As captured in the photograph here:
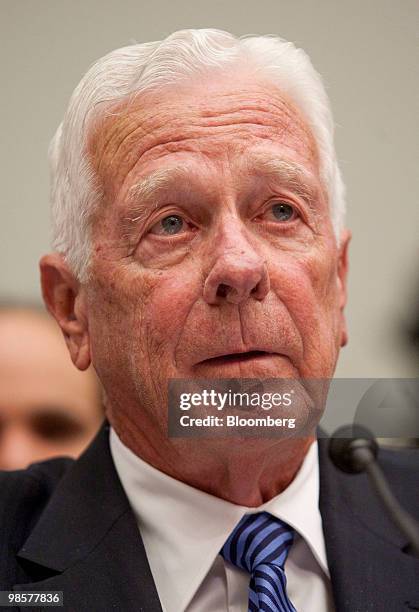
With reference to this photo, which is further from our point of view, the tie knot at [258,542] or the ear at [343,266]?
the ear at [343,266]

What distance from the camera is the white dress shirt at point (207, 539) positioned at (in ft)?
3.81

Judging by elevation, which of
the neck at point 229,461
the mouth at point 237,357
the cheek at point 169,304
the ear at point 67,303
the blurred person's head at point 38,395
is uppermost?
the cheek at point 169,304

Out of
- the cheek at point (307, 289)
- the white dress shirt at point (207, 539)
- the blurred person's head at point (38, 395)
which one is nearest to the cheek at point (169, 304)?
the cheek at point (307, 289)

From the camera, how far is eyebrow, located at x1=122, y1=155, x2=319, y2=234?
1.18 metres

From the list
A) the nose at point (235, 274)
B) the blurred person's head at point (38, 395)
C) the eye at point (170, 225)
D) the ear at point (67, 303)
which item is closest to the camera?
the nose at point (235, 274)

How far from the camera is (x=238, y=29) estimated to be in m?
1.33

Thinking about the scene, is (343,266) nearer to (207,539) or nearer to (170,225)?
(170,225)

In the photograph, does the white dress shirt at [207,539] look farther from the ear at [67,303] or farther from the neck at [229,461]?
the ear at [67,303]

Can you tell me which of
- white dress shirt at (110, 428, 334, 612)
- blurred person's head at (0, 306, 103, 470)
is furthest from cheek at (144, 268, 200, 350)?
blurred person's head at (0, 306, 103, 470)

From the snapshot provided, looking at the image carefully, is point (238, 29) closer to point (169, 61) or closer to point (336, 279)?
point (169, 61)

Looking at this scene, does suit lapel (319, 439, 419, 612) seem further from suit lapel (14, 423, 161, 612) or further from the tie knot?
suit lapel (14, 423, 161, 612)

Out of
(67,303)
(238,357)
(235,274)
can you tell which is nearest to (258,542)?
(238,357)

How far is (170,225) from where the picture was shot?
47.2 inches

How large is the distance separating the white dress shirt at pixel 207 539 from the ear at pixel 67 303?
0.18 metres
